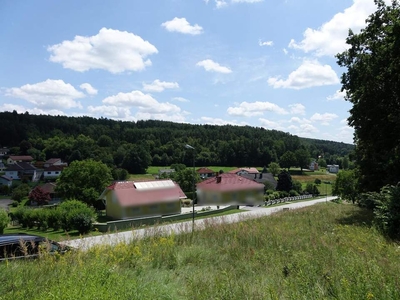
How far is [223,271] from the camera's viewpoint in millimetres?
5059

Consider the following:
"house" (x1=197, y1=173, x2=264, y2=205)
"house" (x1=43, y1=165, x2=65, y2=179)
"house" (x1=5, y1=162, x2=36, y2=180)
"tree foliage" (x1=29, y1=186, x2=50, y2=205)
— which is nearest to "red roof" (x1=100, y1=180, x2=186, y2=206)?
"house" (x1=197, y1=173, x2=264, y2=205)

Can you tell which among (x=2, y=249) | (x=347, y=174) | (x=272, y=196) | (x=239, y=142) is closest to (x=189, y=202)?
(x=272, y=196)

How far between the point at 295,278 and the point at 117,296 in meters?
2.92

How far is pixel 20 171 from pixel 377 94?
99794 mm

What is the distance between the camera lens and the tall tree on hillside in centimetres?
1419

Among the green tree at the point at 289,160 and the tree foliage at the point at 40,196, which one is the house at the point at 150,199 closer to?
the tree foliage at the point at 40,196

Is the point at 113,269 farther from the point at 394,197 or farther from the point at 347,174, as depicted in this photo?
the point at 347,174

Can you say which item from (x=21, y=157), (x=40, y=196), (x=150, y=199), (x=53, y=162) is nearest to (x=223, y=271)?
(x=150, y=199)

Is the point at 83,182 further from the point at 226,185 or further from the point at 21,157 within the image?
the point at 21,157

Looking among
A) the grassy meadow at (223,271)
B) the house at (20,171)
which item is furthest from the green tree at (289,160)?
the grassy meadow at (223,271)

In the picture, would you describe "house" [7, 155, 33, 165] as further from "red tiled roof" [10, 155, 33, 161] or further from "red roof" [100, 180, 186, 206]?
"red roof" [100, 180, 186, 206]

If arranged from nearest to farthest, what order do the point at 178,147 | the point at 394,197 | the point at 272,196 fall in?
1. the point at 394,197
2. the point at 272,196
3. the point at 178,147

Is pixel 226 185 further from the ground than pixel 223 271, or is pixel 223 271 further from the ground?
pixel 223 271

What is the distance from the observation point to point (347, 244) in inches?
273
